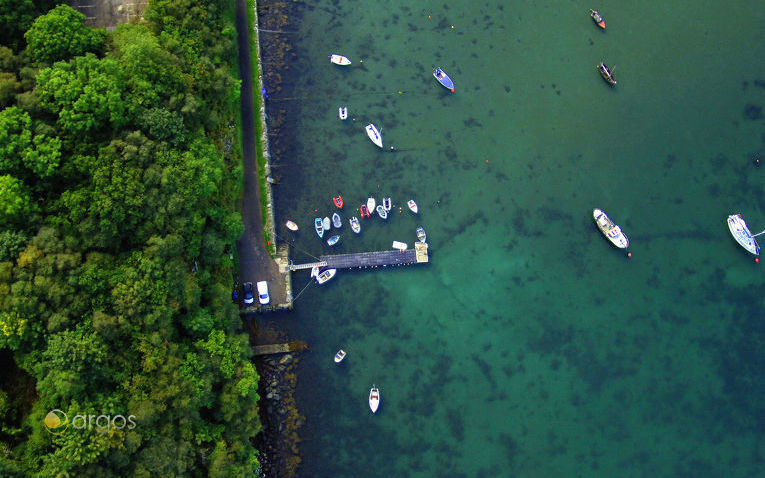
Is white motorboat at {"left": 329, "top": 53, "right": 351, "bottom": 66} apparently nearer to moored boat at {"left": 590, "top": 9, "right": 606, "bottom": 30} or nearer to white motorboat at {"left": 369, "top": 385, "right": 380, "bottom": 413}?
moored boat at {"left": 590, "top": 9, "right": 606, "bottom": 30}

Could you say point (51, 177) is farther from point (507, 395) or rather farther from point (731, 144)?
point (731, 144)

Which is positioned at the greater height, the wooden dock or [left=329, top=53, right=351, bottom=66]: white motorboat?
[left=329, top=53, right=351, bottom=66]: white motorboat

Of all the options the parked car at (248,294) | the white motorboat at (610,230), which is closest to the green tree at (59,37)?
the parked car at (248,294)

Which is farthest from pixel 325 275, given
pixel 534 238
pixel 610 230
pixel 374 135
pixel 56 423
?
pixel 610 230

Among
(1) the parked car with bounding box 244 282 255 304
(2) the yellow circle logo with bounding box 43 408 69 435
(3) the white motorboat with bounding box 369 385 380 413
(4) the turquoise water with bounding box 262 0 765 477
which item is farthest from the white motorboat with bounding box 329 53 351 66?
(2) the yellow circle logo with bounding box 43 408 69 435

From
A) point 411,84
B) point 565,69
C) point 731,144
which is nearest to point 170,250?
point 411,84

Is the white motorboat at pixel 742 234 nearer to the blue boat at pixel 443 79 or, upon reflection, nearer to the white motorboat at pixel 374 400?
the blue boat at pixel 443 79
